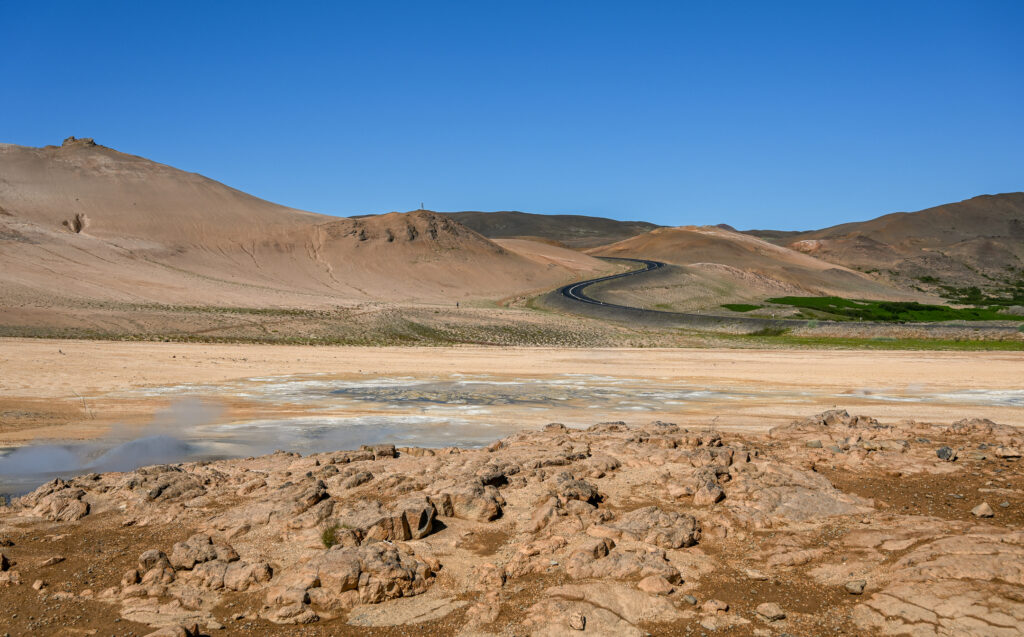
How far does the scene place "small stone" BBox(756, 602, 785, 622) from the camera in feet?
20.7

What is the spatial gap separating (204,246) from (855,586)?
291 feet

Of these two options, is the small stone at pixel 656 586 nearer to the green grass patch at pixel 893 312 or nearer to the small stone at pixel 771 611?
the small stone at pixel 771 611

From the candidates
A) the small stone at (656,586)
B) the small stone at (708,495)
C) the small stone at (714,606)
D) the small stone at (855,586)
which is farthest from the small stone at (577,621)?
the small stone at (708,495)

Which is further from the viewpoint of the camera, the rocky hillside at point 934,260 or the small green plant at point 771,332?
the rocky hillside at point 934,260

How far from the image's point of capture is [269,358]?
31.4 meters

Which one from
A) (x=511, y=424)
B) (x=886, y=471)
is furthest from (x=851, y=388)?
(x=886, y=471)

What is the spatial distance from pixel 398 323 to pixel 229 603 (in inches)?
1729

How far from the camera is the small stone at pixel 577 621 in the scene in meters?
6.18

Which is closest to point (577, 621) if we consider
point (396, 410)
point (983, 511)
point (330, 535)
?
point (330, 535)

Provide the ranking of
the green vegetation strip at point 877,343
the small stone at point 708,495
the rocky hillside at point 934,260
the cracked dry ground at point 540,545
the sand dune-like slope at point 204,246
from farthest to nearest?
the rocky hillside at point 934,260 < the sand dune-like slope at point 204,246 < the green vegetation strip at point 877,343 < the small stone at point 708,495 < the cracked dry ground at point 540,545

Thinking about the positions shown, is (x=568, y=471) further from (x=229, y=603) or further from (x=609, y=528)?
(x=229, y=603)

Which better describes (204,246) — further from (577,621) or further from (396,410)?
(577,621)

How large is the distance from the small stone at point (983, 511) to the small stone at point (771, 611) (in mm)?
3083

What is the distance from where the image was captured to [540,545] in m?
7.67
